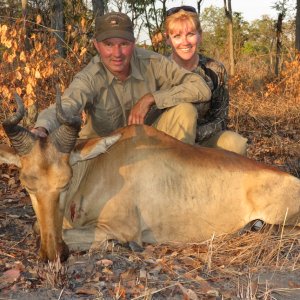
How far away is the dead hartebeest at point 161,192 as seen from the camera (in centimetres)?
473

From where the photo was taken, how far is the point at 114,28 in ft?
18.0

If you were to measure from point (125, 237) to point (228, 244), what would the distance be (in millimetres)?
915

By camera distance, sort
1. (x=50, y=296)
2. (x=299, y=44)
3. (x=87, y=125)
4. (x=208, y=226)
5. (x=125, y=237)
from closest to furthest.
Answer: (x=50, y=296) → (x=125, y=237) → (x=208, y=226) → (x=87, y=125) → (x=299, y=44)

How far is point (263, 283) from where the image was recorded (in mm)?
4055

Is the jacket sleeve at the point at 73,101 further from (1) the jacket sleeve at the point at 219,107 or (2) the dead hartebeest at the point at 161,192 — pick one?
(1) the jacket sleeve at the point at 219,107

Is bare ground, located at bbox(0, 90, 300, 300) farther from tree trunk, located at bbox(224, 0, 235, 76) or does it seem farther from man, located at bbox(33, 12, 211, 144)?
tree trunk, located at bbox(224, 0, 235, 76)

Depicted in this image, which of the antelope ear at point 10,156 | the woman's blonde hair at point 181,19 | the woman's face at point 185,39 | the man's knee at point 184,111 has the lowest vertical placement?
the antelope ear at point 10,156

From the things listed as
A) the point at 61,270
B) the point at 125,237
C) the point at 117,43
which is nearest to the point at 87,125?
the point at 117,43

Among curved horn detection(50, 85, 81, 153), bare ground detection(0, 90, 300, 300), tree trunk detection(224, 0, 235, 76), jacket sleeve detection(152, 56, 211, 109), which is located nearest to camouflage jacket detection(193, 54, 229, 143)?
jacket sleeve detection(152, 56, 211, 109)

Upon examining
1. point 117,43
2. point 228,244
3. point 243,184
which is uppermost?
point 117,43

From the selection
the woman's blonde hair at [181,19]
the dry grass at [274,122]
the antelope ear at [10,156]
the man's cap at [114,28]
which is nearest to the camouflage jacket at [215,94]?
the woman's blonde hair at [181,19]

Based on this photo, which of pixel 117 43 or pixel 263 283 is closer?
pixel 263 283

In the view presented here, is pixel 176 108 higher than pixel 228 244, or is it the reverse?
pixel 176 108

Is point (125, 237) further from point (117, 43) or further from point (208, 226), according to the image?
point (117, 43)
